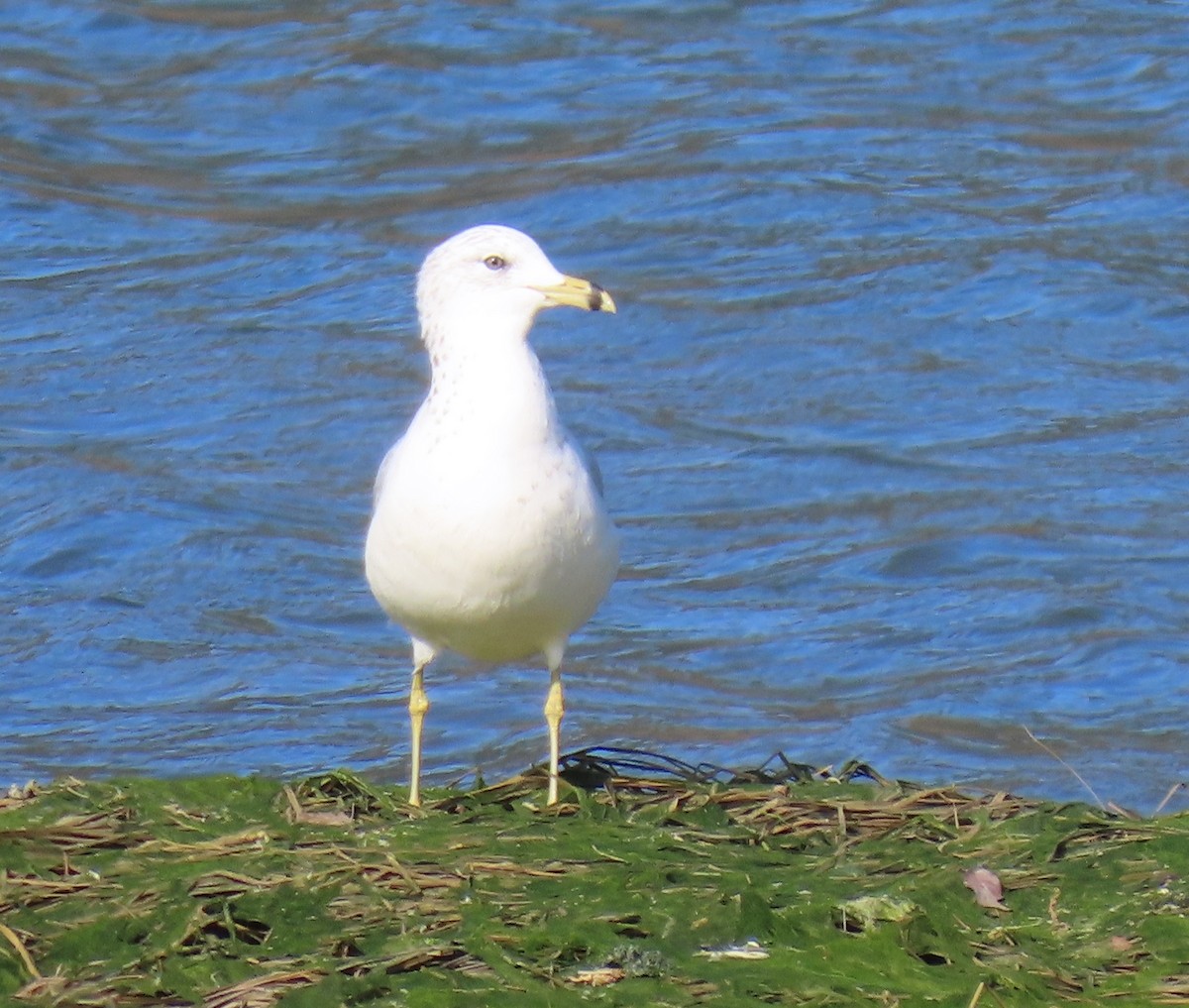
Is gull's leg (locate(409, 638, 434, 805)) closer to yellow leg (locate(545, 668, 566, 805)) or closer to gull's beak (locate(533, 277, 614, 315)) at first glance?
yellow leg (locate(545, 668, 566, 805))

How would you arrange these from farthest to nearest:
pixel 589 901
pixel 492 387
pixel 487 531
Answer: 1. pixel 492 387
2. pixel 487 531
3. pixel 589 901

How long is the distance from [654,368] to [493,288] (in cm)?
656

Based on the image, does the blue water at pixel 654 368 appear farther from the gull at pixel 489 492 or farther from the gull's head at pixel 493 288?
the gull's head at pixel 493 288

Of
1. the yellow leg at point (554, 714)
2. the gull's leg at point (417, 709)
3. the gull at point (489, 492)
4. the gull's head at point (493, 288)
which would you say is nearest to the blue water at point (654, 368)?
the gull's leg at point (417, 709)

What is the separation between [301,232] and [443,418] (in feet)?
28.6

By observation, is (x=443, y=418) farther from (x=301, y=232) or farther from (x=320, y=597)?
(x=301, y=232)

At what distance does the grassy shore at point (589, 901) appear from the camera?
4.14 metres

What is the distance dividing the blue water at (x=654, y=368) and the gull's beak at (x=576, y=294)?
129 inches

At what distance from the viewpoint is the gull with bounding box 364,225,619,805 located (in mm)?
5336

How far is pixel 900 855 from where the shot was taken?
15.9 feet

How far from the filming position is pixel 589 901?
4469 mm

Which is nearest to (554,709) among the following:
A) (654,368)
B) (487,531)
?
(487,531)

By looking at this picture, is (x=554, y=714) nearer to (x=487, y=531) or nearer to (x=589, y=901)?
(x=487, y=531)

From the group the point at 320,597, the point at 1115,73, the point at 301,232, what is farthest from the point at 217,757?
the point at 1115,73
